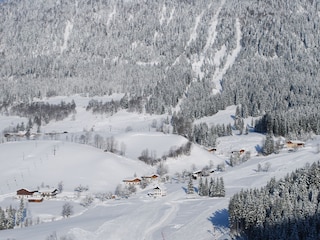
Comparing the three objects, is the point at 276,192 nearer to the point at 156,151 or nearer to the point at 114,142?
the point at 156,151

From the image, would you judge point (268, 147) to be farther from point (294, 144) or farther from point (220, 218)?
point (220, 218)

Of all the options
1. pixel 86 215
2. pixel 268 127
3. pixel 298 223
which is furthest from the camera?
pixel 268 127

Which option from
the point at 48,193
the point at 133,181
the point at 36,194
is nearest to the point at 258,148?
the point at 133,181

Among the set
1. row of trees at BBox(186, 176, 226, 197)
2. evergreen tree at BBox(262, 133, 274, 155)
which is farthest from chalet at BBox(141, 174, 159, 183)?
evergreen tree at BBox(262, 133, 274, 155)

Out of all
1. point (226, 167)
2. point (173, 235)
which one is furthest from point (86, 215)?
point (226, 167)

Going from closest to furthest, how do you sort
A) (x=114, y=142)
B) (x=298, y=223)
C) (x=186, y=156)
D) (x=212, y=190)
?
(x=298, y=223) → (x=212, y=190) → (x=186, y=156) → (x=114, y=142)

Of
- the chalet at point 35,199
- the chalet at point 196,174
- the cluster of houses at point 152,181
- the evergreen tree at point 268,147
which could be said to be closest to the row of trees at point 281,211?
the cluster of houses at point 152,181
